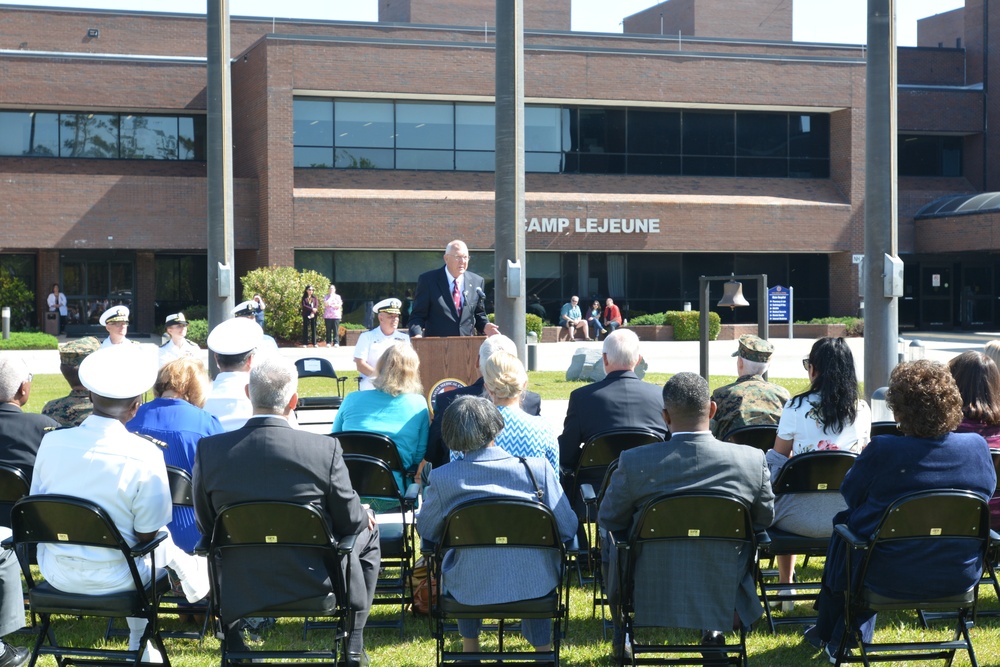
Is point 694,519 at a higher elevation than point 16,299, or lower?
lower

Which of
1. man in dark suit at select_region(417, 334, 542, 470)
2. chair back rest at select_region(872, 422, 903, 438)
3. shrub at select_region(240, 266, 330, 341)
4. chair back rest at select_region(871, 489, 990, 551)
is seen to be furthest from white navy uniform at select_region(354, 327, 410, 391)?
shrub at select_region(240, 266, 330, 341)

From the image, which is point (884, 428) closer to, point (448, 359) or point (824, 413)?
point (824, 413)

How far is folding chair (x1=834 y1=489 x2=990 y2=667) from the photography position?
15.4 feet

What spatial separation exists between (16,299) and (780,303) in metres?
24.9

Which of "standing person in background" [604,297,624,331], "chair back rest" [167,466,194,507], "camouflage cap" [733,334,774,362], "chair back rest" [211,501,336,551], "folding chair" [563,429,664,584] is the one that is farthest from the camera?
"standing person in background" [604,297,624,331]

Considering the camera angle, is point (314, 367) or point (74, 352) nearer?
point (74, 352)

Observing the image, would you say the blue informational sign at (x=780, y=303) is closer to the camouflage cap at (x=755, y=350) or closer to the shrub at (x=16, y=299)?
the shrub at (x=16, y=299)

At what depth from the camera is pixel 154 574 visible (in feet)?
15.8

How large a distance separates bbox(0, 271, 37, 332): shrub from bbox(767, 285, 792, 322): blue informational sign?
2417cm

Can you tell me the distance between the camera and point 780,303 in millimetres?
35125

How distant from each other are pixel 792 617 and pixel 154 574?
10.7 feet

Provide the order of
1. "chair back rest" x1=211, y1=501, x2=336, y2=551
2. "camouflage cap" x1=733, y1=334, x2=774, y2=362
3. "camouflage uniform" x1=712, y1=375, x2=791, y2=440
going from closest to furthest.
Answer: "chair back rest" x1=211, y1=501, x2=336, y2=551
"camouflage uniform" x1=712, y1=375, x2=791, y2=440
"camouflage cap" x1=733, y1=334, x2=774, y2=362

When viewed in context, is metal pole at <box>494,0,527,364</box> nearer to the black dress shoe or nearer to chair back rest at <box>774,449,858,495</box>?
chair back rest at <box>774,449,858,495</box>

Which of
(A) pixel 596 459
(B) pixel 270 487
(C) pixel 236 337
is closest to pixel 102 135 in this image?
(C) pixel 236 337
